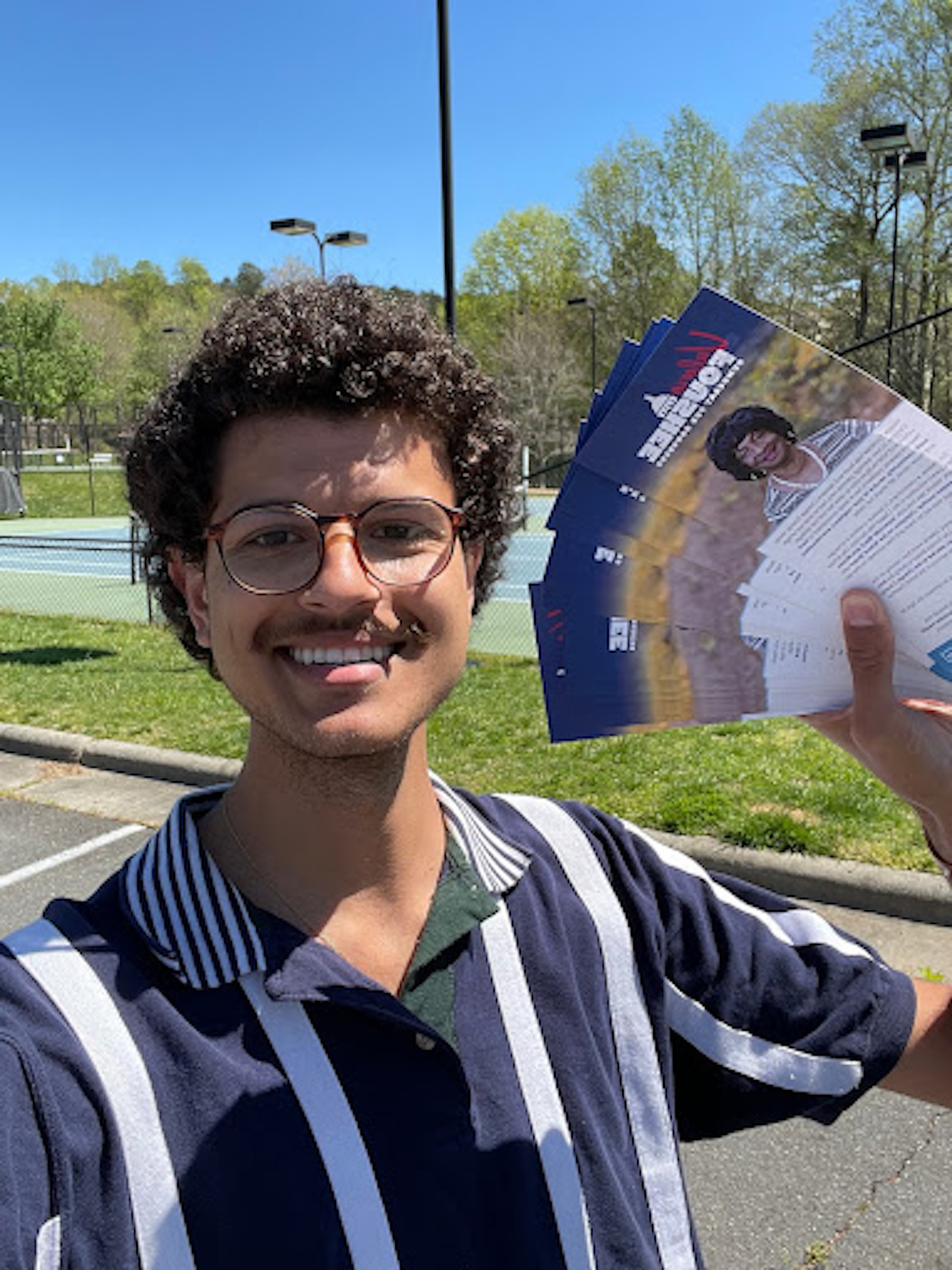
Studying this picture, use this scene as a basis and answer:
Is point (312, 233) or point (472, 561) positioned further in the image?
point (312, 233)

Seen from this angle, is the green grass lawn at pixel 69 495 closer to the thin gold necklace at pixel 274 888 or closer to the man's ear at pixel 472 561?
the man's ear at pixel 472 561

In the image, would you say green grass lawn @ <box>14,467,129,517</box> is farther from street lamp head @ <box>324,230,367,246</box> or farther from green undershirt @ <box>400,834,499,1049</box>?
green undershirt @ <box>400,834,499,1049</box>

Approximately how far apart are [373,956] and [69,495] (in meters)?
33.8

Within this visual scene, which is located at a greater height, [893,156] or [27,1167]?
[893,156]

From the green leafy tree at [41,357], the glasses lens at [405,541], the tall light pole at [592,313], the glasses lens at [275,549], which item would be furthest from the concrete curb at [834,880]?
the green leafy tree at [41,357]

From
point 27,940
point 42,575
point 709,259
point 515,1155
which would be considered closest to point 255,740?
point 27,940

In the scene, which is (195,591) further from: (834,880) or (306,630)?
(834,880)

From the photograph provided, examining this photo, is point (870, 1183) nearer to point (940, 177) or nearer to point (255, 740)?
point (255, 740)

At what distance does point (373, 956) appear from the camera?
124 centimetres

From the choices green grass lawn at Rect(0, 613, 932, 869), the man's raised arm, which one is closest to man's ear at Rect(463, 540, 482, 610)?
the man's raised arm

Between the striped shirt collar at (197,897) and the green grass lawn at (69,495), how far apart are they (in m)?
29.2

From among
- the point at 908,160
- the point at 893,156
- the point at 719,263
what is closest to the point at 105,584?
the point at 908,160

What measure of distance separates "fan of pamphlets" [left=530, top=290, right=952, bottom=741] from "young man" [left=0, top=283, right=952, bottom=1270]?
6cm

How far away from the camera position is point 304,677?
1.20 m
